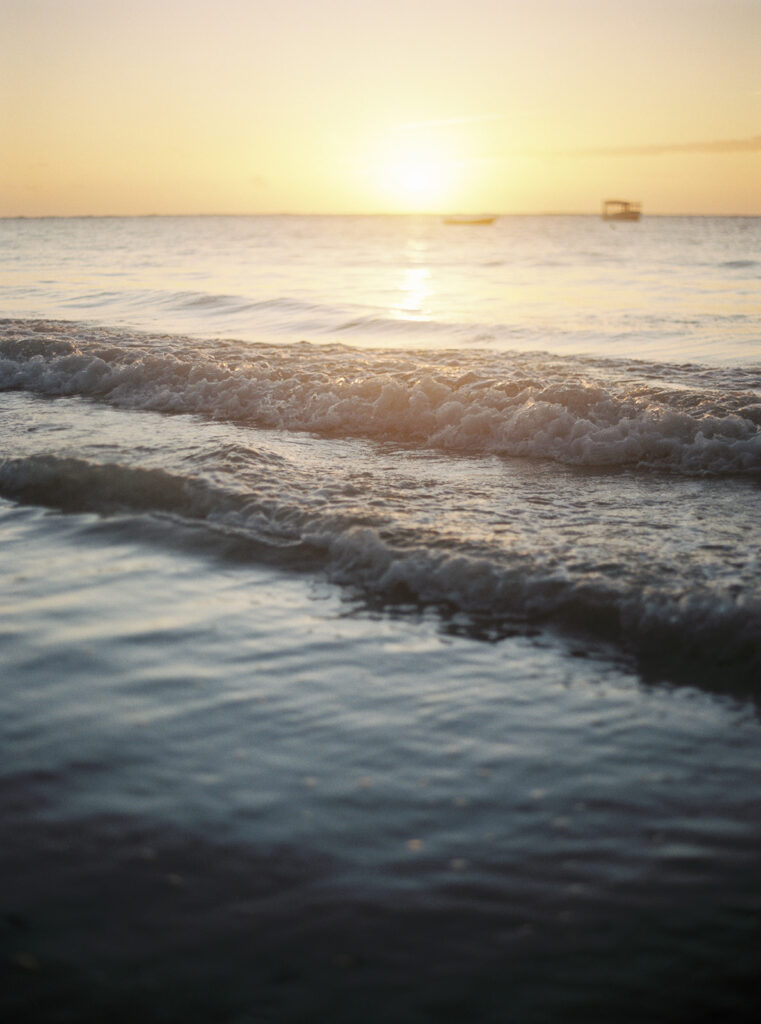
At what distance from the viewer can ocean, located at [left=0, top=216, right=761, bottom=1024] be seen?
2.50 meters

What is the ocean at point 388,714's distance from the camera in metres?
2.50

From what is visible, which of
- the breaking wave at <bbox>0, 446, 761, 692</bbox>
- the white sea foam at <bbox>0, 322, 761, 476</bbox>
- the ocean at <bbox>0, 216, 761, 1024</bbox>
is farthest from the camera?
the white sea foam at <bbox>0, 322, 761, 476</bbox>

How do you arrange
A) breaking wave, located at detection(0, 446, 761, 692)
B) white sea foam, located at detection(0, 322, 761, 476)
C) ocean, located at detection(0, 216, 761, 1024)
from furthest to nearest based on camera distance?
white sea foam, located at detection(0, 322, 761, 476)
breaking wave, located at detection(0, 446, 761, 692)
ocean, located at detection(0, 216, 761, 1024)

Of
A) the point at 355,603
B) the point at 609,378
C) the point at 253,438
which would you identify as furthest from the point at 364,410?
the point at 355,603

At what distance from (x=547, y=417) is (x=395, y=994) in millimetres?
7437

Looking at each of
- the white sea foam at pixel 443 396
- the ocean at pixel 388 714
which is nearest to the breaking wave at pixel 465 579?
the ocean at pixel 388 714

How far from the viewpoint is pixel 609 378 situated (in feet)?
39.2

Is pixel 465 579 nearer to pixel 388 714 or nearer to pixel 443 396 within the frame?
pixel 388 714

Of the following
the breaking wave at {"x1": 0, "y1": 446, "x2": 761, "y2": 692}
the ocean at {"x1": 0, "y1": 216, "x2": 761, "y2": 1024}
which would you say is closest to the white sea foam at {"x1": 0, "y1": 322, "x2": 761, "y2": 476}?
the ocean at {"x1": 0, "y1": 216, "x2": 761, "y2": 1024}

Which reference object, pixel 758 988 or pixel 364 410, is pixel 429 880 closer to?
pixel 758 988

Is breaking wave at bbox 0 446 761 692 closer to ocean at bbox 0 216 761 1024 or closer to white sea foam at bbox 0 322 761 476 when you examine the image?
ocean at bbox 0 216 761 1024

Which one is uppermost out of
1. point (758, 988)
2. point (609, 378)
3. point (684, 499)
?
point (609, 378)

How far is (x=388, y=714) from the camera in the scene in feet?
12.5

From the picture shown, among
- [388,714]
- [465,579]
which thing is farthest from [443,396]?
[388,714]
